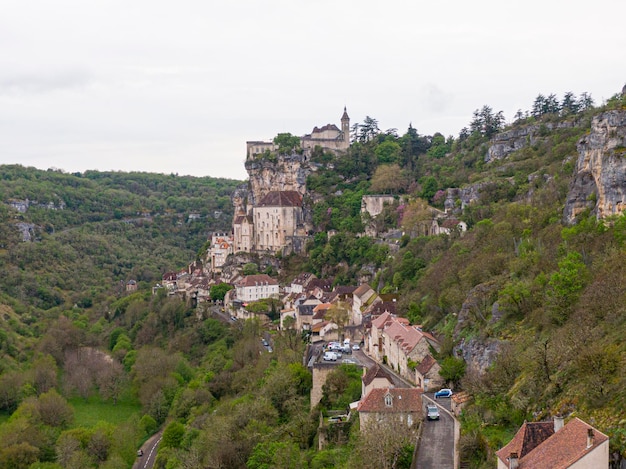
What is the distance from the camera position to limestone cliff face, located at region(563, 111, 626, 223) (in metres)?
35.4

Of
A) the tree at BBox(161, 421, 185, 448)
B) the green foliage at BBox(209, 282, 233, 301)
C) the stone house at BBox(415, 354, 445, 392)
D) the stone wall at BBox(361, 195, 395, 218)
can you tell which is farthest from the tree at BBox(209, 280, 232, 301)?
the stone house at BBox(415, 354, 445, 392)

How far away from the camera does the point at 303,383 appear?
40.1 metres

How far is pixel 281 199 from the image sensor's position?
288 feet

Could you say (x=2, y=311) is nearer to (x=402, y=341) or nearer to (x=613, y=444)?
(x=402, y=341)

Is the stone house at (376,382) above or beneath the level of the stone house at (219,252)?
beneath

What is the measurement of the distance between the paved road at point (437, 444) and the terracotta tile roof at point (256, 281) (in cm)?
4364

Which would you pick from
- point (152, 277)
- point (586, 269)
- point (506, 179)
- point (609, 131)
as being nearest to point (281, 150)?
point (152, 277)

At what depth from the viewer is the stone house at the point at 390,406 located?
28.8 m

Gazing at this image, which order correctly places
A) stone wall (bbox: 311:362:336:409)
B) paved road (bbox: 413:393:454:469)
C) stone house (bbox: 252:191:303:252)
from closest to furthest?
paved road (bbox: 413:393:454:469), stone wall (bbox: 311:362:336:409), stone house (bbox: 252:191:303:252)

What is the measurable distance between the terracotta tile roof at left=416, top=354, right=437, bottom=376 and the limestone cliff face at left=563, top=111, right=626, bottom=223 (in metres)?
11.4

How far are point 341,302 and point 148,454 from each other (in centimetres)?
1865

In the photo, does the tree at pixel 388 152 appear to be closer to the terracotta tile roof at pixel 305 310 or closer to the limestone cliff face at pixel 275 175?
the limestone cliff face at pixel 275 175

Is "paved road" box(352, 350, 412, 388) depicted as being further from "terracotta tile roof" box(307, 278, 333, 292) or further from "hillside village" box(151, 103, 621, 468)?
"terracotta tile roof" box(307, 278, 333, 292)

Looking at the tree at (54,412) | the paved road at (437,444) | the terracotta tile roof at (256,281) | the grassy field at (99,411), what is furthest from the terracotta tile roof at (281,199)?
the paved road at (437,444)
